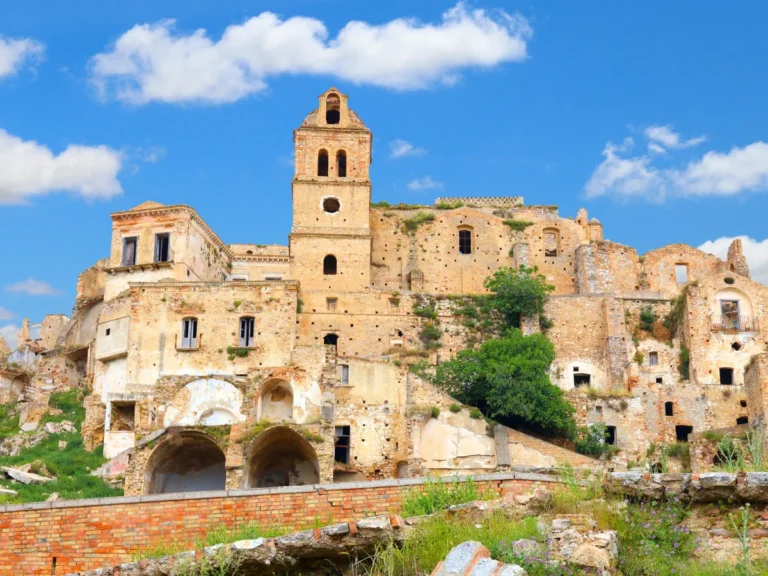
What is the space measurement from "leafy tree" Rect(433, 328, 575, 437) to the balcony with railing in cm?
757

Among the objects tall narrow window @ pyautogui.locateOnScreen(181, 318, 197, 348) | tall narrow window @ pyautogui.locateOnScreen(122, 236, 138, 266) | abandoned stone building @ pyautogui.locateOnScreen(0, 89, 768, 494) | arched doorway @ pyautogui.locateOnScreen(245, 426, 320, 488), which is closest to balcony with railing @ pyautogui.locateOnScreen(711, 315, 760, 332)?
abandoned stone building @ pyautogui.locateOnScreen(0, 89, 768, 494)

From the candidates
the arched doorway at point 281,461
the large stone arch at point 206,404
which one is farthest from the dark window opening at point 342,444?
the large stone arch at point 206,404

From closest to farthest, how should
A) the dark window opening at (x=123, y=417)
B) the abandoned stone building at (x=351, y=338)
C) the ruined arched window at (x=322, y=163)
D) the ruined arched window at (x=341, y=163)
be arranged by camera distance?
the abandoned stone building at (x=351, y=338), the dark window opening at (x=123, y=417), the ruined arched window at (x=322, y=163), the ruined arched window at (x=341, y=163)

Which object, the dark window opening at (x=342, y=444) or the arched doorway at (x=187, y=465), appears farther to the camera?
the dark window opening at (x=342, y=444)

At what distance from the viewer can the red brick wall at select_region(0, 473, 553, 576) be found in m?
15.5

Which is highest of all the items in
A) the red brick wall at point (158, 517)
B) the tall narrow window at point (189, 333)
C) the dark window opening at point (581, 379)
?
the tall narrow window at point (189, 333)

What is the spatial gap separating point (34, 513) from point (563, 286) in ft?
113

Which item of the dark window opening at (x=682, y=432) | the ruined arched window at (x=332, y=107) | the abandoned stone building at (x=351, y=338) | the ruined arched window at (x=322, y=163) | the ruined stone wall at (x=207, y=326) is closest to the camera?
the abandoned stone building at (x=351, y=338)

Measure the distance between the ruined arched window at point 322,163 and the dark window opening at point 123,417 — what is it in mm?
14764

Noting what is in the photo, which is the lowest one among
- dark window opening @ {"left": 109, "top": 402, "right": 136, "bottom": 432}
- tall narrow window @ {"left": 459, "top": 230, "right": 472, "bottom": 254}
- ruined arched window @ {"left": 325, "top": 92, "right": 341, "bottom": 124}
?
dark window opening @ {"left": 109, "top": 402, "right": 136, "bottom": 432}

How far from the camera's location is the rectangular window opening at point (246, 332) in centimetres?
3844

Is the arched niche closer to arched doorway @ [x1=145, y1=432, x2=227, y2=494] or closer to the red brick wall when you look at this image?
arched doorway @ [x1=145, y1=432, x2=227, y2=494]

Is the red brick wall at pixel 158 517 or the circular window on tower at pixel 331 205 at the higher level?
the circular window on tower at pixel 331 205

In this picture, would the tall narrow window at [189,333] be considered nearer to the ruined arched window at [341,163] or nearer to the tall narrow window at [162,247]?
the tall narrow window at [162,247]
